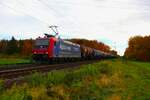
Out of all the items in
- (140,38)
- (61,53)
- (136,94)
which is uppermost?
(140,38)

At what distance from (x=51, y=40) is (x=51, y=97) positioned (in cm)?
2363

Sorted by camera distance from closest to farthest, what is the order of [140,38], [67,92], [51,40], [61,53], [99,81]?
[67,92], [99,81], [51,40], [61,53], [140,38]

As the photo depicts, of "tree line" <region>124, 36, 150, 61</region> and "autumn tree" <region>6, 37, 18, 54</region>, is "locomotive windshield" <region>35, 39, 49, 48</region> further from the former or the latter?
"tree line" <region>124, 36, 150, 61</region>

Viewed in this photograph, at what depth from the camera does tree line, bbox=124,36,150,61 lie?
388ft

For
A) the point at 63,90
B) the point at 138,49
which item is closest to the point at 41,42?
the point at 63,90

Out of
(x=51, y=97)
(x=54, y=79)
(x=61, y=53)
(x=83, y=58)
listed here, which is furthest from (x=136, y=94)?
(x=83, y=58)

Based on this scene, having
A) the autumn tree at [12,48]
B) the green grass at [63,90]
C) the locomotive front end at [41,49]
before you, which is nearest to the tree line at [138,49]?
the autumn tree at [12,48]

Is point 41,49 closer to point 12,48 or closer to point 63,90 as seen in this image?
point 63,90

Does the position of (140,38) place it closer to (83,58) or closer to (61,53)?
(83,58)

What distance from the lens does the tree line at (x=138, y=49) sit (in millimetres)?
118312

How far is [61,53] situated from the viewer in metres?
39.2

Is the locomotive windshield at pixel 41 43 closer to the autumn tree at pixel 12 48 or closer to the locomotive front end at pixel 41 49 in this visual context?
the locomotive front end at pixel 41 49

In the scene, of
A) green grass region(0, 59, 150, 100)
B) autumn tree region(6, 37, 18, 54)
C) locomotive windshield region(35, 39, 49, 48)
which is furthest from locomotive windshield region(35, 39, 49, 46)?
autumn tree region(6, 37, 18, 54)

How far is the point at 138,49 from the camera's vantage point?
12644 cm
